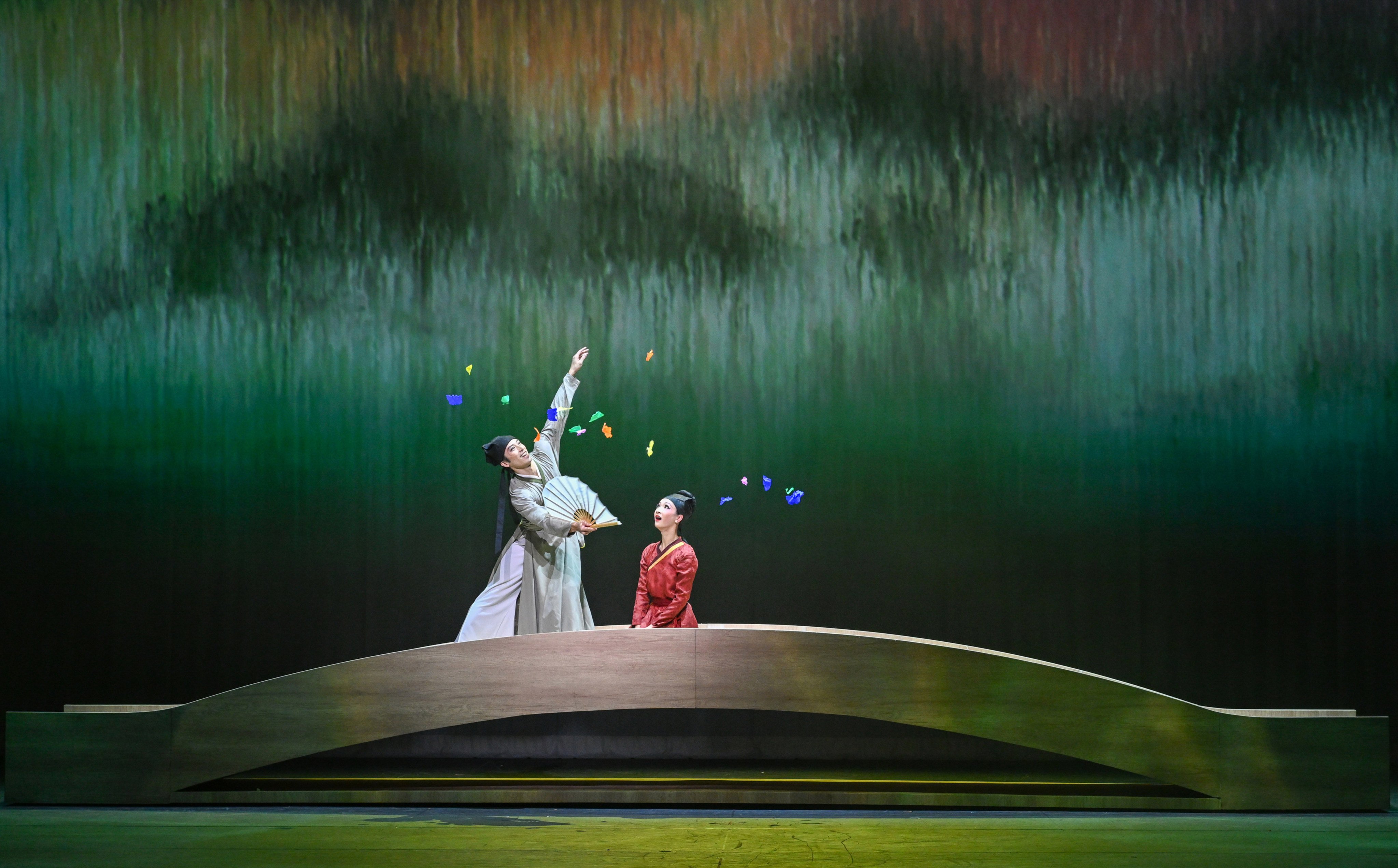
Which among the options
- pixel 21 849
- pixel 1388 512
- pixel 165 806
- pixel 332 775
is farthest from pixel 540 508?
pixel 1388 512

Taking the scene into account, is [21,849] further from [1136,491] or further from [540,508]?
[1136,491]

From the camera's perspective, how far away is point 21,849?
2.83 metres

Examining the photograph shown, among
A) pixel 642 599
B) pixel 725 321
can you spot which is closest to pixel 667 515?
pixel 642 599

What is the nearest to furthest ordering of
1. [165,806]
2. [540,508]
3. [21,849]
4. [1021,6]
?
[21,849] < [165,806] < [540,508] < [1021,6]

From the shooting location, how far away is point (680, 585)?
4.01 metres

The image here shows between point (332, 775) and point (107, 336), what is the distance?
8.40ft

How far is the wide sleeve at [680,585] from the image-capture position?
397cm

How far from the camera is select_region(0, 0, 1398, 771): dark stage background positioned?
4.81 m

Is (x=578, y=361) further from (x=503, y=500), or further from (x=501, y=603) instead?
(x=501, y=603)

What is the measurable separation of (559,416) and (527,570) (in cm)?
62

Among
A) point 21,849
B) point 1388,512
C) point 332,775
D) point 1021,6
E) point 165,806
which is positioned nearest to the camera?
point 21,849

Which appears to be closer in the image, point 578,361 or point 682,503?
point 682,503

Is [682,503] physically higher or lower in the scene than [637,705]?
higher

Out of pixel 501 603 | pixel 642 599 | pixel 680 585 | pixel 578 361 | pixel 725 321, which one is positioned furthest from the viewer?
pixel 725 321
